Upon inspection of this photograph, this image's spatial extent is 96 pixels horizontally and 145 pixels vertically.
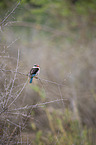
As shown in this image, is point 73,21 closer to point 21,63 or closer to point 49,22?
point 49,22

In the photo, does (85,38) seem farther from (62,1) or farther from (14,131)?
(14,131)

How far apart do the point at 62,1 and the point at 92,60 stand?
3238 mm

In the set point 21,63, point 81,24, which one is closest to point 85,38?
point 81,24

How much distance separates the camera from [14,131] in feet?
8.34

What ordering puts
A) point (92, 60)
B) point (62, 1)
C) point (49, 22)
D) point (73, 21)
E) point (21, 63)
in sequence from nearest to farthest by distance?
point (21, 63)
point (62, 1)
point (92, 60)
point (73, 21)
point (49, 22)

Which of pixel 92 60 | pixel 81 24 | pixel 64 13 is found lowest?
pixel 92 60

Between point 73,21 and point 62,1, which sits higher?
point 62,1

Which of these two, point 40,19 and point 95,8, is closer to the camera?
point 95,8

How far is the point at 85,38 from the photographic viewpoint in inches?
399

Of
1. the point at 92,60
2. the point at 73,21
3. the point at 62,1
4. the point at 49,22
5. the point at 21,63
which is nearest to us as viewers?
the point at 21,63

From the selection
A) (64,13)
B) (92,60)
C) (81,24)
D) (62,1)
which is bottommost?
(92,60)

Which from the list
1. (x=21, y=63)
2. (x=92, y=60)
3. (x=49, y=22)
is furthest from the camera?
(x=49, y=22)

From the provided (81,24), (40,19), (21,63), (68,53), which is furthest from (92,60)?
(21,63)

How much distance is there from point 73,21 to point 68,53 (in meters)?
2.08
